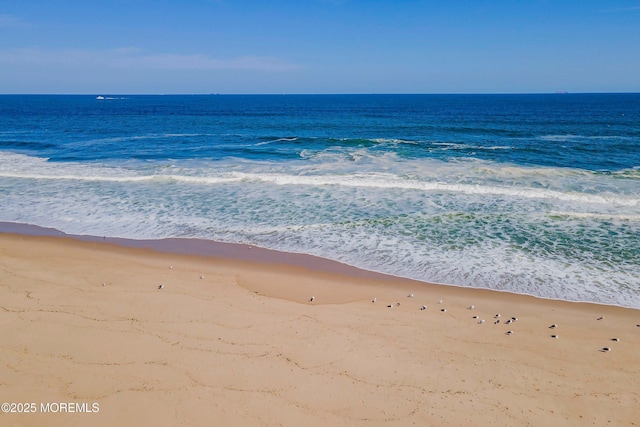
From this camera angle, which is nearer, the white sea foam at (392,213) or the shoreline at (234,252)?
the shoreline at (234,252)

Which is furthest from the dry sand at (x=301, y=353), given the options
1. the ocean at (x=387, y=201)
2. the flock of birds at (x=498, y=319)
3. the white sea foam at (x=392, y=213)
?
the ocean at (x=387, y=201)

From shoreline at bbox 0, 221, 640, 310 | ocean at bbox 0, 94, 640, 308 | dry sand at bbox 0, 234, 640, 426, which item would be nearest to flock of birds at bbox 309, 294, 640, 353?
dry sand at bbox 0, 234, 640, 426

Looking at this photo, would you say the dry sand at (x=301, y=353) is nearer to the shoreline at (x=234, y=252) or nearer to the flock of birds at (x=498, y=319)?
the flock of birds at (x=498, y=319)

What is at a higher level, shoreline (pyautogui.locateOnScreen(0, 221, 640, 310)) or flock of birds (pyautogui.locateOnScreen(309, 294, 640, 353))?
shoreline (pyautogui.locateOnScreen(0, 221, 640, 310))

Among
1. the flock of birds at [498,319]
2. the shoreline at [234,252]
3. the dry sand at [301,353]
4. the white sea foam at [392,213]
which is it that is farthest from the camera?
the white sea foam at [392,213]

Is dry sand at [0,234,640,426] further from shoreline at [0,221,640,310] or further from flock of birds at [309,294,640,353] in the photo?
shoreline at [0,221,640,310]

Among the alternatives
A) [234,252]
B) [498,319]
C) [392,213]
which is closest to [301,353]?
[498,319]
